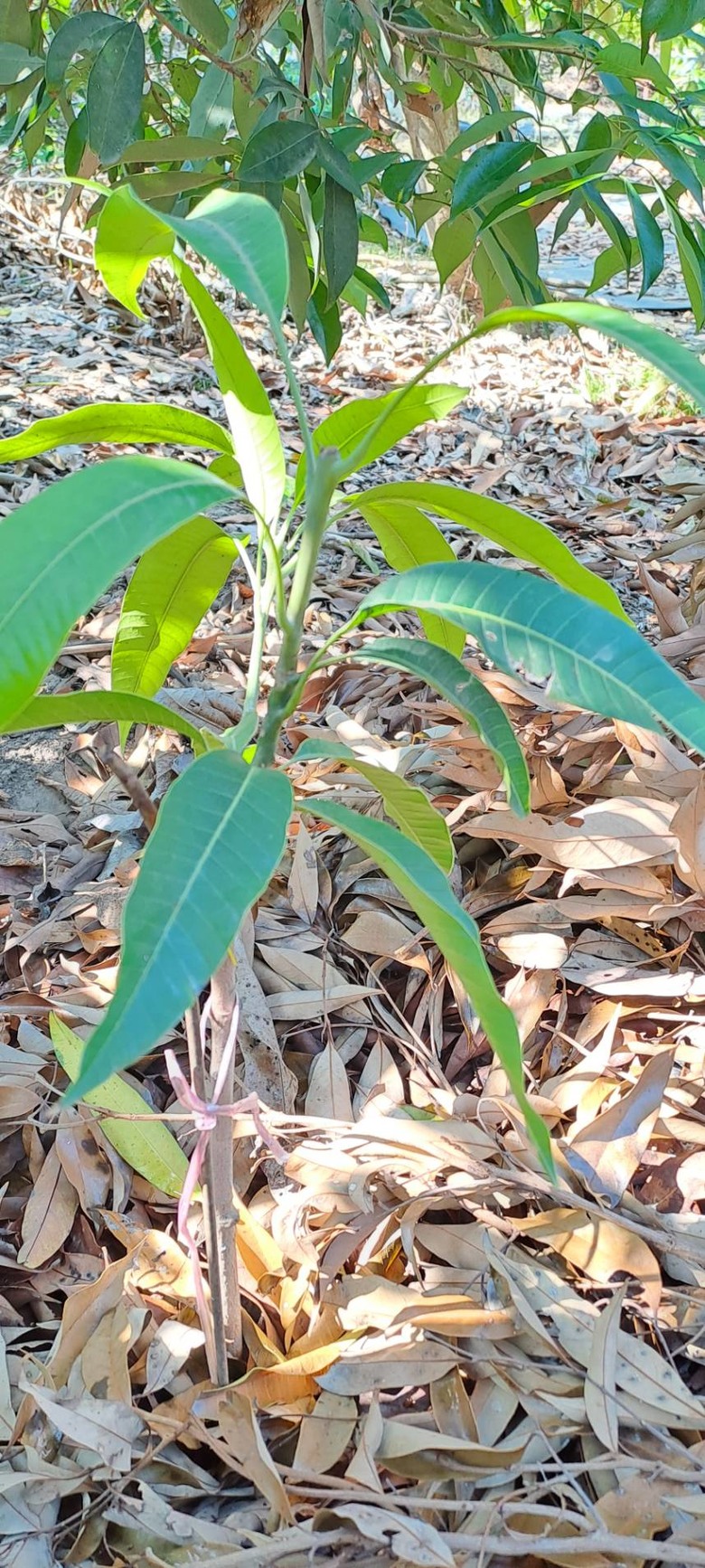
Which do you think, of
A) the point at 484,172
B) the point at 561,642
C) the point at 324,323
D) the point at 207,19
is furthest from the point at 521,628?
the point at 207,19

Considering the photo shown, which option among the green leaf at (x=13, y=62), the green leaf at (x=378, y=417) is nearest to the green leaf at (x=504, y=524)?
the green leaf at (x=378, y=417)

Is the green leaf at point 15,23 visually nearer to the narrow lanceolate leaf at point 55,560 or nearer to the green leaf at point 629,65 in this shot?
the green leaf at point 629,65

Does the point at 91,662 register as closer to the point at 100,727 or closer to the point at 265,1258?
the point at 100,727

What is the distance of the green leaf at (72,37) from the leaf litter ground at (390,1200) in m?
0.64

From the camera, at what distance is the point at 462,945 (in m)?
0.45

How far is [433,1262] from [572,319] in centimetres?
58

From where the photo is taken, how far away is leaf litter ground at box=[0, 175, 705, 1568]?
1.98 ft

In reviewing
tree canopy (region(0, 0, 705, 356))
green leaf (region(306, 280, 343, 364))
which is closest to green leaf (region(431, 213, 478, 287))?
tree canopy (region(0, 0, 705, 356))

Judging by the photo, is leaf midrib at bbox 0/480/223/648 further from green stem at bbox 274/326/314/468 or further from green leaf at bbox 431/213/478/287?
green leaf at bbox 431/213/478/287

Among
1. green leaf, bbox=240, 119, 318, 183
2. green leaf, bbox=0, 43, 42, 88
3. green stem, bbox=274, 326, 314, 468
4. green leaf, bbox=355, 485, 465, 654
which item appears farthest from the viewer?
green leaf, bbox=0, 43, 42, 88

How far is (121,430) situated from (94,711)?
17cm

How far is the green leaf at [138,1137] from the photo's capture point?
776 mm

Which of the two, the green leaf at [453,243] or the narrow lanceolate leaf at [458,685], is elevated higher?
the green leaf at [453,243]

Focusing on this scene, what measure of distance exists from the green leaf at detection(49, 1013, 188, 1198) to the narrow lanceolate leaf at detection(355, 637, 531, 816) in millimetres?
407
